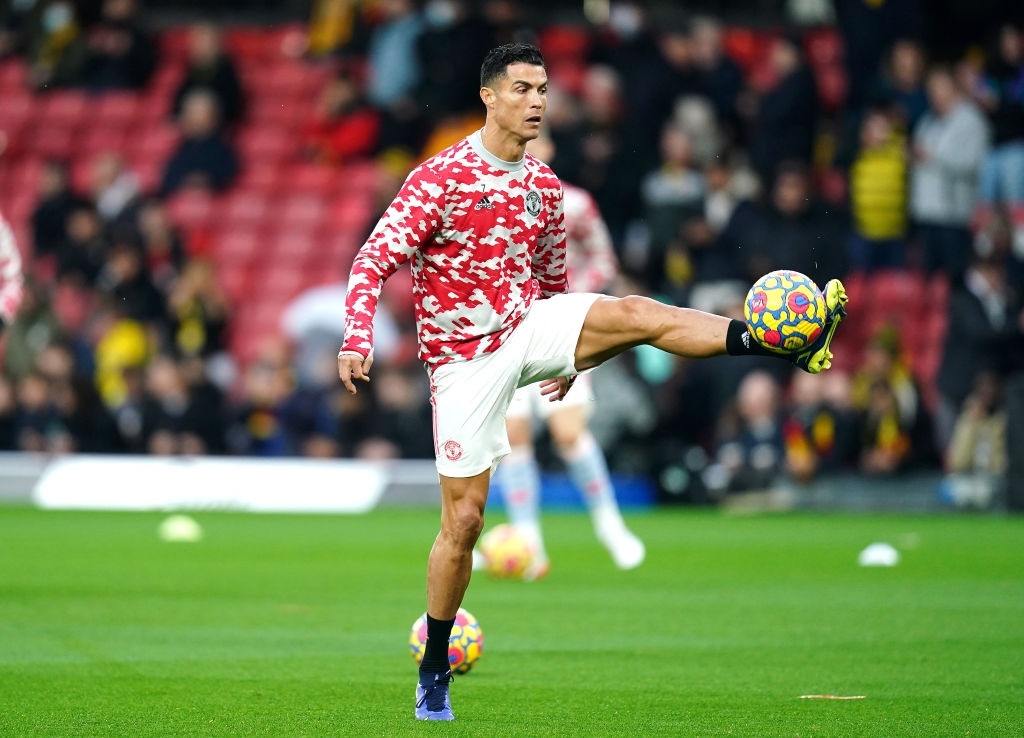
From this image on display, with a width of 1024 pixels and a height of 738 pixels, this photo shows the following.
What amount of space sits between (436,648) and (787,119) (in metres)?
14.6

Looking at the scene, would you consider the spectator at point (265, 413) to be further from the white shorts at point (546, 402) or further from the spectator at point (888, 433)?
the white shorts at point (546, 402)

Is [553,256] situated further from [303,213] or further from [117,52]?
[117,52]

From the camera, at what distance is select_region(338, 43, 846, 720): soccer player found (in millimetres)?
6801

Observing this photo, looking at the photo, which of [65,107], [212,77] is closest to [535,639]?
[212,77]

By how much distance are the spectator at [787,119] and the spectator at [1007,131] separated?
6.07ft

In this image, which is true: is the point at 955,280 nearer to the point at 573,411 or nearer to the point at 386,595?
the point at 573,411

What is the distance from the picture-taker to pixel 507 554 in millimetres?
12359

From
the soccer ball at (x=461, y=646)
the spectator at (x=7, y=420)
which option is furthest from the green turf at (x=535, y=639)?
the spectator at (x=7, y=420)

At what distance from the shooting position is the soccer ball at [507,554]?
1236 centimetres

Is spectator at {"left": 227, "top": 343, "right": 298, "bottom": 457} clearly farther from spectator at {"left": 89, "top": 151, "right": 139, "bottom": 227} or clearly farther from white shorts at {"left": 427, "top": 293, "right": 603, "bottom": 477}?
white shorts at {"left": 427, "top": 293, "right": 603, "bottom": 477}

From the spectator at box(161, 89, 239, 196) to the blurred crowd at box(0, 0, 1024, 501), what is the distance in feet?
0.11

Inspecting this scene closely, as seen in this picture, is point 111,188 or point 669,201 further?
point 111,188

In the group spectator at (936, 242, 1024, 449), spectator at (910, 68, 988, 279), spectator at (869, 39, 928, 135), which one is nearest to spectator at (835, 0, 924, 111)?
spectator at (869, 39, 928, 135)

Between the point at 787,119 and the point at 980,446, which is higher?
the point at 787,119
